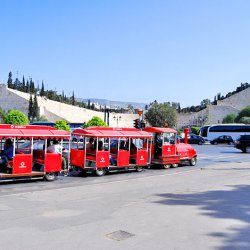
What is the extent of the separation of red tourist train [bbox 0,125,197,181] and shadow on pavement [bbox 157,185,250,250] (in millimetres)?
5466

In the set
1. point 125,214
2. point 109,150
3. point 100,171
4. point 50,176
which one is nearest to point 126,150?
point 109,150

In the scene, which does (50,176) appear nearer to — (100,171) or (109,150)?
(100,171)

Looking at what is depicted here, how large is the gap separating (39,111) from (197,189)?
316 ft

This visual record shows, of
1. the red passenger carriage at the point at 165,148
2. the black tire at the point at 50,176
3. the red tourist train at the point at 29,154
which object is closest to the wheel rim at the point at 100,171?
the red tourist train at the point at 29,154

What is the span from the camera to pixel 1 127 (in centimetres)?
1407

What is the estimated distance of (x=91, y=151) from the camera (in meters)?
17.3

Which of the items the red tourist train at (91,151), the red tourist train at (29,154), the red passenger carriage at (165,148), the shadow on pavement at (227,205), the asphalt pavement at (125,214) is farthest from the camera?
the red passenger carriage at (165,148)

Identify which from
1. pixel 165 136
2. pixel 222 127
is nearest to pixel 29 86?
pixel 222 127

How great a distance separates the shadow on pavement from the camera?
725cm

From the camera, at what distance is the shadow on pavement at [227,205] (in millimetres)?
7254

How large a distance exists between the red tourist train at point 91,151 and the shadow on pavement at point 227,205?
5.47 m

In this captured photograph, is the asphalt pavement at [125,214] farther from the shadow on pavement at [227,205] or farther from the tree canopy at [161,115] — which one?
the tree canopy at [161,115]

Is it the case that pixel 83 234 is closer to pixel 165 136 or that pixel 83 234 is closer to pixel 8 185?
pixel 8 185

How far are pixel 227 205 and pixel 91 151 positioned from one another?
8.21 m
